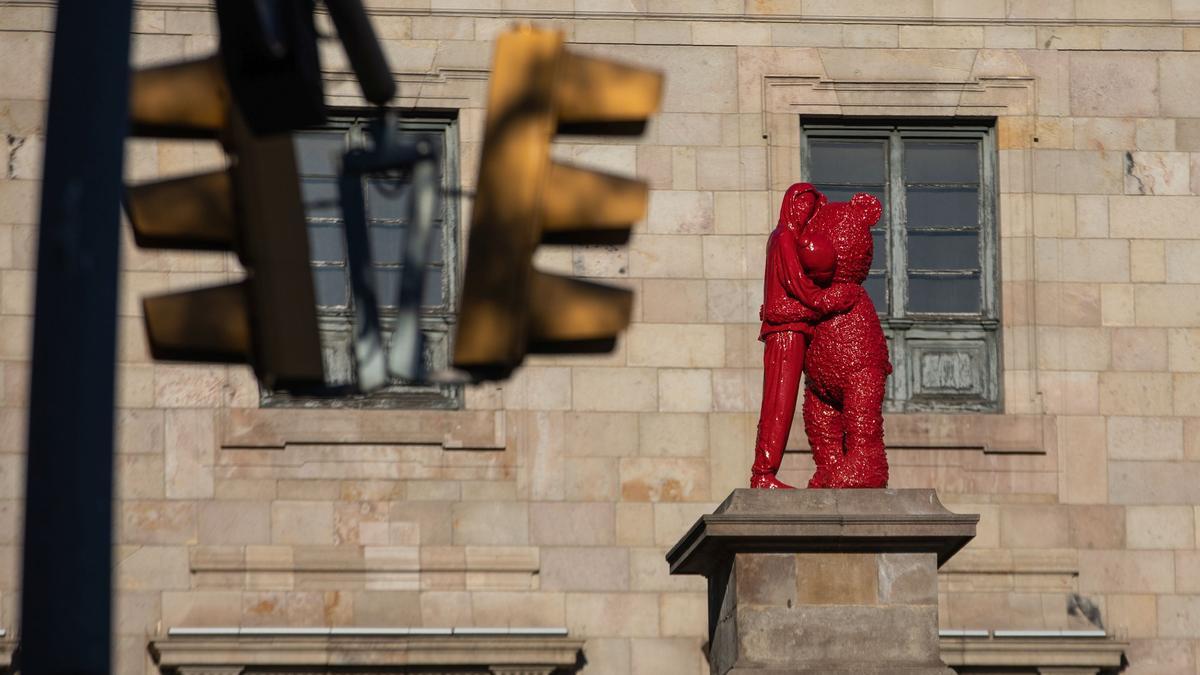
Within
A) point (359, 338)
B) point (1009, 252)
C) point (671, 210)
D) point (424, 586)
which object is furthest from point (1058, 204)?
point (359, 338)

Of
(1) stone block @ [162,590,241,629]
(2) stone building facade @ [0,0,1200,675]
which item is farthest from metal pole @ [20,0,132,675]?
(1) stone block @ [162,590,241,629]

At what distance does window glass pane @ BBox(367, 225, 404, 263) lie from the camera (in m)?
21.1

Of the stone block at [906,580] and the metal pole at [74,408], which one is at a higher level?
the metal pole at [74,408]

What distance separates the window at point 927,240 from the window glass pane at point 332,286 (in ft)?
13.2

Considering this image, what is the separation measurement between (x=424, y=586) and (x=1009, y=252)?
18.5 feet

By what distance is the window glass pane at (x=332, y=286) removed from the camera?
21.2 m

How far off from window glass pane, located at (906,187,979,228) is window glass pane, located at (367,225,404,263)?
4309 millimetres

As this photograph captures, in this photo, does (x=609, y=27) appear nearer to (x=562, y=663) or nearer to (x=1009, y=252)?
(x=1009, y=252)

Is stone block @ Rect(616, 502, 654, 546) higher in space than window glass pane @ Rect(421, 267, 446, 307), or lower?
lower

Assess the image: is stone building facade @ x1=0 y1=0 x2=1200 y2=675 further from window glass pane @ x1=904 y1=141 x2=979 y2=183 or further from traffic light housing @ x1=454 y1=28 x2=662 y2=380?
traffic light housing @ x1=454 y1=28 x2=662 y2=380

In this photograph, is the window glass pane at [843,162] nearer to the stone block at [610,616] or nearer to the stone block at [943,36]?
the stone block at [943,36]

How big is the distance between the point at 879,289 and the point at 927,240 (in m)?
0.59

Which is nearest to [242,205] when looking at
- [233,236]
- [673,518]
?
[233,236]

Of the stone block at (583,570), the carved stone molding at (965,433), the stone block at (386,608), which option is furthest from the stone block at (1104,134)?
the stone block at (386,608)
